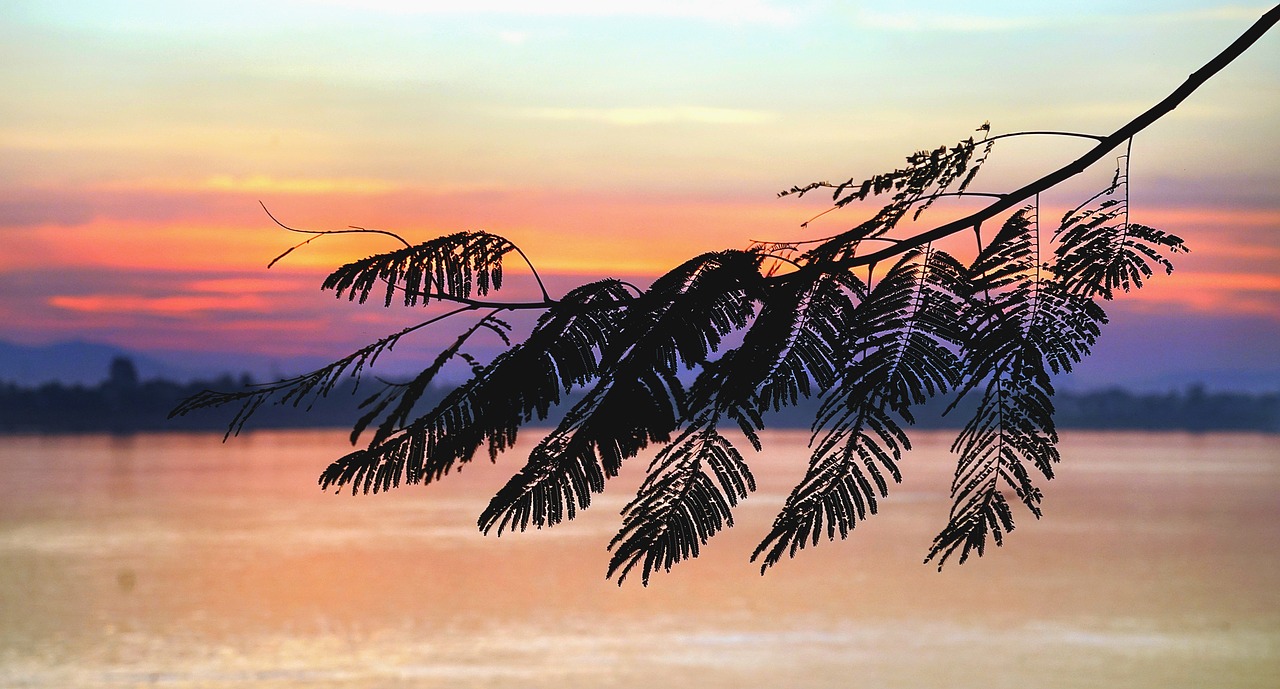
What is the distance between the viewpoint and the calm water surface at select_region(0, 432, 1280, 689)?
70.7 metres

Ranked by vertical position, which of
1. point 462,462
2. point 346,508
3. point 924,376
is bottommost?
point 346,508

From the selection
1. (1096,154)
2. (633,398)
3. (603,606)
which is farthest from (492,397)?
(603,606)

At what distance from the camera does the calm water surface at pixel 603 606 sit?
7069 centimetres

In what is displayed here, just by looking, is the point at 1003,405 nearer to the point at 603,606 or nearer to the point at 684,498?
the point at 684,498

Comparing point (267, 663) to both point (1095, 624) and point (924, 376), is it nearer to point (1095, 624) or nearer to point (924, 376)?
point (1095, 624)

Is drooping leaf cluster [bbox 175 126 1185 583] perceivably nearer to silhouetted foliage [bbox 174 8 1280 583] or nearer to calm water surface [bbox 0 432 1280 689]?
silhouetted foliage [bbox 174 8 1280 583]

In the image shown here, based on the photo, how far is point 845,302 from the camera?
218 centimetres

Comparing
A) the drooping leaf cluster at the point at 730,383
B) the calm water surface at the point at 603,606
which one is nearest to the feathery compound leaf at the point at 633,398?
the drooping leaf cluster at the point at 730,383

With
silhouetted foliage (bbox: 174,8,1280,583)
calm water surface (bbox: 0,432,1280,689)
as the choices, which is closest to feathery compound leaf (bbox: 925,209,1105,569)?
silhouetted foliage (bbox: 174,8,1280,583)

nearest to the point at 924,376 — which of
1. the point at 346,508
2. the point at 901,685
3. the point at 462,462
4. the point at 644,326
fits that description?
the point at 644,326

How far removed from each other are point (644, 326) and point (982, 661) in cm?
7434

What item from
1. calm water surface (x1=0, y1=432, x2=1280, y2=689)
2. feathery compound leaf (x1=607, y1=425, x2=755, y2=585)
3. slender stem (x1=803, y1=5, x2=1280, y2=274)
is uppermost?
slender stem (x1=803, y1=5, x2=1280, y2=274)

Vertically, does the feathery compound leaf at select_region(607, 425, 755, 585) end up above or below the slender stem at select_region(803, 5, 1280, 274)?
below

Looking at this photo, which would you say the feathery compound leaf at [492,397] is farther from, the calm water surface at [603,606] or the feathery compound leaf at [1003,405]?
the calm water surface at [603,606]
